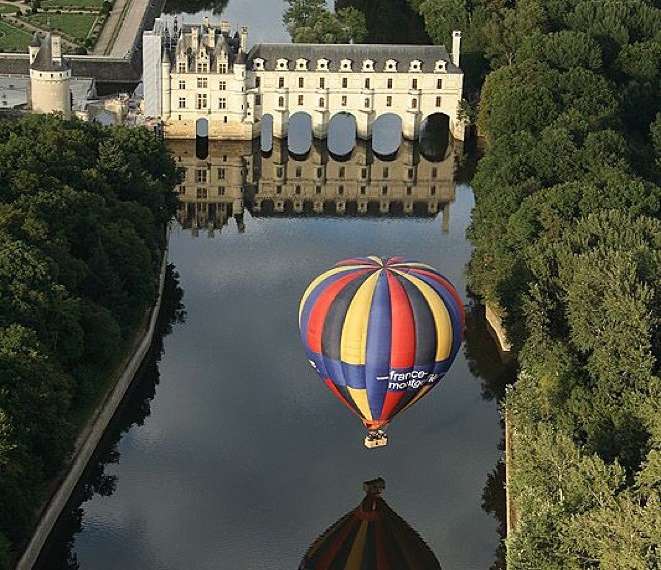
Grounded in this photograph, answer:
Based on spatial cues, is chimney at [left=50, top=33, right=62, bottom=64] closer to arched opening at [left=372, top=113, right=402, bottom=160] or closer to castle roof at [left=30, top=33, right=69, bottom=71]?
castle roof at [left=30, top=33, right=69, bottom=71]

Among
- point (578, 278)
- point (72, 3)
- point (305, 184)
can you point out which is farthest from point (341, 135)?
point (578, 278)

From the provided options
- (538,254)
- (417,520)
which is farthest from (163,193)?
(417,520)

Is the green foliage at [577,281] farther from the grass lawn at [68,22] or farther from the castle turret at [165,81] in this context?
the grass lawn at [68,22]

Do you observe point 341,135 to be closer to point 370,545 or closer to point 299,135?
point 299,135

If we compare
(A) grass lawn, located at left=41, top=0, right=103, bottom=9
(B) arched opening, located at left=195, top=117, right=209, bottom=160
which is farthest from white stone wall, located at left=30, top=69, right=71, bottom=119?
(A) grass lawn, located at left=41, top=0, right=103, bottom=9

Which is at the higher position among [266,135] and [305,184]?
[266,135]

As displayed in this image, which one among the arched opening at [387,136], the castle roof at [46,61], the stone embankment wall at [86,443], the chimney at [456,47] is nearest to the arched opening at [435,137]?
the arched opening at [387,136]
